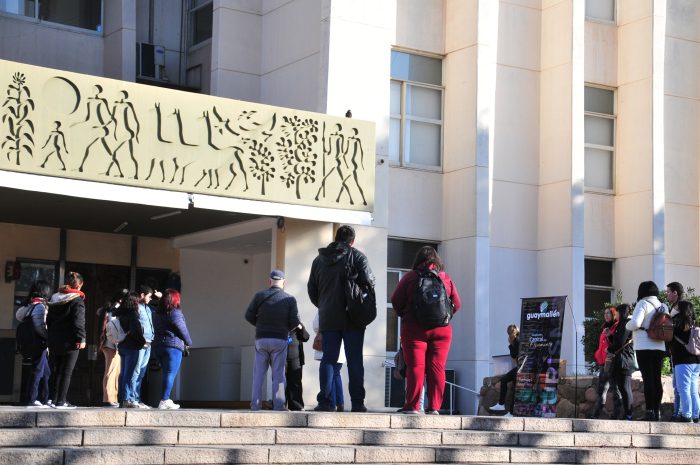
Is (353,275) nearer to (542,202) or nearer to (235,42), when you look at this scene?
(235,42)

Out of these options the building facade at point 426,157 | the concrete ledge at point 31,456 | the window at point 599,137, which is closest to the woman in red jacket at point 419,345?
the concrete ledge at point 31,456

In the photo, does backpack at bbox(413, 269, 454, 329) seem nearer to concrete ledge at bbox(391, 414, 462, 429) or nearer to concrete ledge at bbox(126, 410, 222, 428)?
concrete ledge at bbox(391, 414, 462, 429)

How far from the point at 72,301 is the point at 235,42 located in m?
8.12

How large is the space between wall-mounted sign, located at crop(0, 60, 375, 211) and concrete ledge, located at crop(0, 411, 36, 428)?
6.22m

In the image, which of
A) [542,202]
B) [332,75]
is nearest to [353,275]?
[332,75]

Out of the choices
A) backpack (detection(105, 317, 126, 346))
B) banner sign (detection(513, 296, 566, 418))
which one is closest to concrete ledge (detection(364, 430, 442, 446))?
backpack (detection(105, 317, 126, 346))

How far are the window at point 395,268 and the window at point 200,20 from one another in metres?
5.17

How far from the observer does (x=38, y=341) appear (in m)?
15.3

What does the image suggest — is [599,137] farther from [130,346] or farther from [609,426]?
[130,346]

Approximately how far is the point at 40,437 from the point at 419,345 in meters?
4.17

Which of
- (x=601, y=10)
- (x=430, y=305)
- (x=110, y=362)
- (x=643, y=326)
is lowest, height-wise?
(x=110, y=362)

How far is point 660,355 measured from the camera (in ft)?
49.5

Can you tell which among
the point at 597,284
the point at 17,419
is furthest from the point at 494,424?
the point at 597,284

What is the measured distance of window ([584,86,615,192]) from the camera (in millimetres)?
24875
